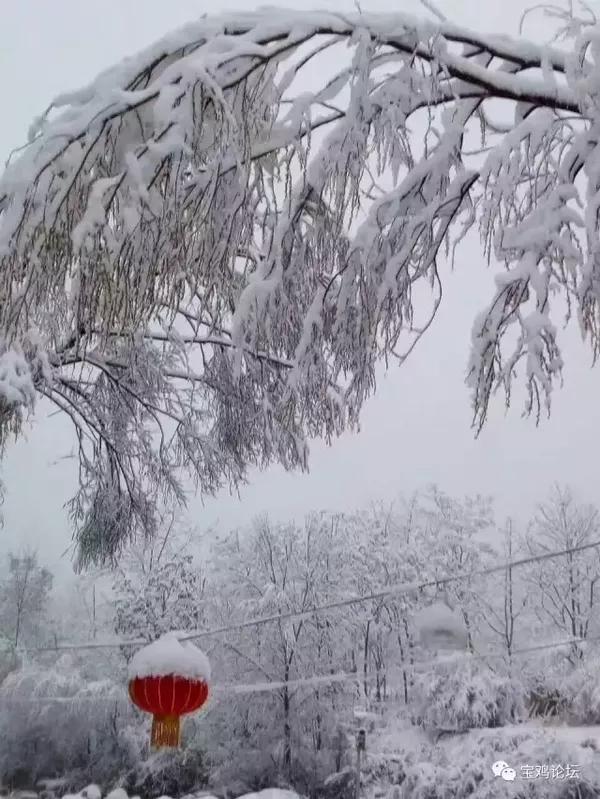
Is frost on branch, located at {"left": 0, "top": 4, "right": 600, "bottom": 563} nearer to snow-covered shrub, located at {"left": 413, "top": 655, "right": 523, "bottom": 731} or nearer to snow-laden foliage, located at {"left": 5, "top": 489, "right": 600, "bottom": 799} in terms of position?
snow-laden foliage, located at {"left": 5, "top": 489, "right": 600, "bottom": 799}

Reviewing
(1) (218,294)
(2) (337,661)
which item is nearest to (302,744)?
(2) (337,661)

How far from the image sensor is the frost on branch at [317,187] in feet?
2.65

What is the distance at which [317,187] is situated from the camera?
34.9 inches

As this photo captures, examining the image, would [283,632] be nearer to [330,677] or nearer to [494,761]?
[330,677]

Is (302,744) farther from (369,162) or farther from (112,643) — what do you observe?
(369,162)

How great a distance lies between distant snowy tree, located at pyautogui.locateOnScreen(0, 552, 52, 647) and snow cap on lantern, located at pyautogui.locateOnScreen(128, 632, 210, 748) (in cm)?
78

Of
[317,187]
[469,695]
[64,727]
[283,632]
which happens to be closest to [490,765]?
[469,695]

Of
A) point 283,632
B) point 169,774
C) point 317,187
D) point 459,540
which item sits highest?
point 317,187

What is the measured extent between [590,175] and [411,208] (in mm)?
209

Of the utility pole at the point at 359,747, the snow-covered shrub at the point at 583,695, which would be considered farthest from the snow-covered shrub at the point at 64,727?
the snow-covered shrub at the point at 583,695

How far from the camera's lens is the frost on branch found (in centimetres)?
81

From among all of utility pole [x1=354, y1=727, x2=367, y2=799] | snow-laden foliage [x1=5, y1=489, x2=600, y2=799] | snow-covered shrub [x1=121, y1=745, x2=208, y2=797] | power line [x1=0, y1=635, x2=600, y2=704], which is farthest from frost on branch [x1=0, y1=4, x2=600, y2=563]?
snow-covered shrub [x1=121, y1=745, x2=208, y2=797]

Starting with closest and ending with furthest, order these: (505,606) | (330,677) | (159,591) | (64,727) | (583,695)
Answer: (583,695)
(505,606)
(330,677)
(64,727)
(159,591)

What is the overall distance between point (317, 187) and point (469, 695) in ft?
6.72
